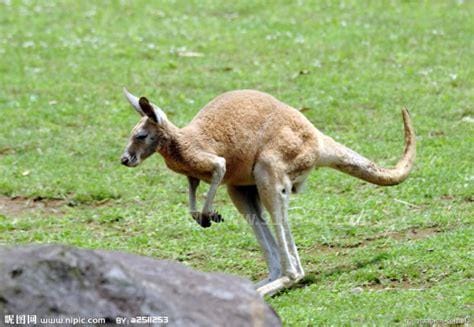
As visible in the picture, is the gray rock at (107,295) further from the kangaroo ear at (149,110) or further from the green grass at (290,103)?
the kangaroo ear at (149,110)

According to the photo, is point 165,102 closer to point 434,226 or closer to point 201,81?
point 201,81

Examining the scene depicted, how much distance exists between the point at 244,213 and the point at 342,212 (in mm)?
1527

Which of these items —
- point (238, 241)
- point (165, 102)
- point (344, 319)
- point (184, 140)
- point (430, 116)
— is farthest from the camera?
point (165, 102)

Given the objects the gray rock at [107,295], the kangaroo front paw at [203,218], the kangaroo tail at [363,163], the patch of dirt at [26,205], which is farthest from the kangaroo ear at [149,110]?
the patch of dirt at [26,205]

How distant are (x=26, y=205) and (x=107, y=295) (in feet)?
15.5

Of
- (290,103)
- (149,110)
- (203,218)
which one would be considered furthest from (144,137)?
(290,103)

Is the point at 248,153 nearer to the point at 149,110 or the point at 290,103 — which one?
the point at 149,110

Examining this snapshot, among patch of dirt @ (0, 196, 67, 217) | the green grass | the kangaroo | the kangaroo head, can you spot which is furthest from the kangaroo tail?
patch of dirt @ (0, 196, 67, 217)

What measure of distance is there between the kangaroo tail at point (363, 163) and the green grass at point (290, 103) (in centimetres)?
49

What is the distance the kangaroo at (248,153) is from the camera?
24.3 feet

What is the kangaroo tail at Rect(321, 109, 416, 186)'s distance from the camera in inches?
311

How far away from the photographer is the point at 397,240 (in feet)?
27.6

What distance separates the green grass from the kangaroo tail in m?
0.49

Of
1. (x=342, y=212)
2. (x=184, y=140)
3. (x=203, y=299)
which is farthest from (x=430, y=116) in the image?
(x=203, y=299)
